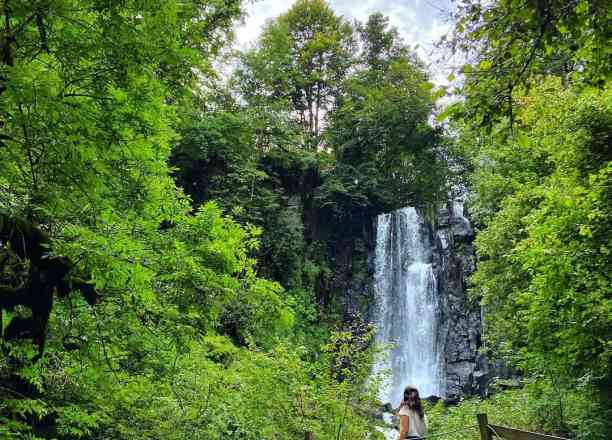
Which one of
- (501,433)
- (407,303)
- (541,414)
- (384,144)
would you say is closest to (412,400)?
(501,433)

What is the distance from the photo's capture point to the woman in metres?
5.31

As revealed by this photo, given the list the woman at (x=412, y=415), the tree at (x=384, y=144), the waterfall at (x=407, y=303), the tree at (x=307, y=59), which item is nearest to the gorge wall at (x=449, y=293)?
the waterfall at (x=407, y=303)

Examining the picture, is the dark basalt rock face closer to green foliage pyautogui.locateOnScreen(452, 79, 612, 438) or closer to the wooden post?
green foliage pyautogui.locateOnScreen(452, 79, 612, 438)

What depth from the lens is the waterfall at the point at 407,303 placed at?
1862 cm

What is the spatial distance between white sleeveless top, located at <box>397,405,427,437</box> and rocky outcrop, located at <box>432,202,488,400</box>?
41.1 feet

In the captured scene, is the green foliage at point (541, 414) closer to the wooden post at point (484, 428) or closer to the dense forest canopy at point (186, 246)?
the dense forest canopy at point (186, 246)

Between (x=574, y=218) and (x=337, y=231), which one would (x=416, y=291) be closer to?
(x=337, y=231)

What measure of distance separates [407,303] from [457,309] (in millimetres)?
2212

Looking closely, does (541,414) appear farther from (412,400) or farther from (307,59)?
(307,59)

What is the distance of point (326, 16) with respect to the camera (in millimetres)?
27297

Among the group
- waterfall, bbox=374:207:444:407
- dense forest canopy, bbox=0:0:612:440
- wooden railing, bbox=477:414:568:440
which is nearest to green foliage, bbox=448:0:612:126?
dense forest canopy, bbox=0:0:612:440

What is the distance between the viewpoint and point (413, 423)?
538 cm

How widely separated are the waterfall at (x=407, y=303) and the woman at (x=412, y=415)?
12.8m

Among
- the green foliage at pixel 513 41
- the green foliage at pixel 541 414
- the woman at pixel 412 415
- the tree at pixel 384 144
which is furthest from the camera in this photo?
the tree at pixel 384 144
